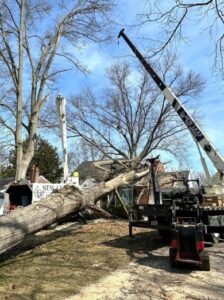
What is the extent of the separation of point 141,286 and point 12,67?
55.4 feet

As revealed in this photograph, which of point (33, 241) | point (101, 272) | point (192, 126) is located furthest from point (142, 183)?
point (101, 272)

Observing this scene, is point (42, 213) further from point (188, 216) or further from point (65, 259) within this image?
point (188, 216)

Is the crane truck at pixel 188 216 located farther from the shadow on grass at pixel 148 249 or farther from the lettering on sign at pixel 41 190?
the lettering on sign at pixel 41 190

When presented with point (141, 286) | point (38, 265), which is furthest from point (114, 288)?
point (38, 265)

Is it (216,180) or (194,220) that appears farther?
(216,180)

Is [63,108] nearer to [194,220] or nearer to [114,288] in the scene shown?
[194,220]

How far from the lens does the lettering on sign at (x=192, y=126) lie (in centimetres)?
1398

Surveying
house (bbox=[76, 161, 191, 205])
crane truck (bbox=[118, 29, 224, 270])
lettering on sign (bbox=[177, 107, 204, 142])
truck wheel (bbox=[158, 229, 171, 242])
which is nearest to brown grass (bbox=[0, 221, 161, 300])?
truck wheel (bbox=[158, 229, 171, 242])

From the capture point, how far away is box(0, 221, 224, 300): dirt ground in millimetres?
7230

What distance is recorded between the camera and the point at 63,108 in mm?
18391

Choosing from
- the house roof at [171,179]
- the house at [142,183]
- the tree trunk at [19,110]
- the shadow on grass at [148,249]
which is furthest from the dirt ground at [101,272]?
the tree trunk at [19,110]

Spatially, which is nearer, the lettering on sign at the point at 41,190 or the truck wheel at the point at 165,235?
the truck wheel at the point at 165,235

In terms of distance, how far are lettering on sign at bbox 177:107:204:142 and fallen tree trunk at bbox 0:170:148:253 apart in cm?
343

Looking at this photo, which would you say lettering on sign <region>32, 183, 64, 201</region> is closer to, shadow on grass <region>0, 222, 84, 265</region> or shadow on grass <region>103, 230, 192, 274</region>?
shadow on grass <region>0, 222, 84, 265</region>
